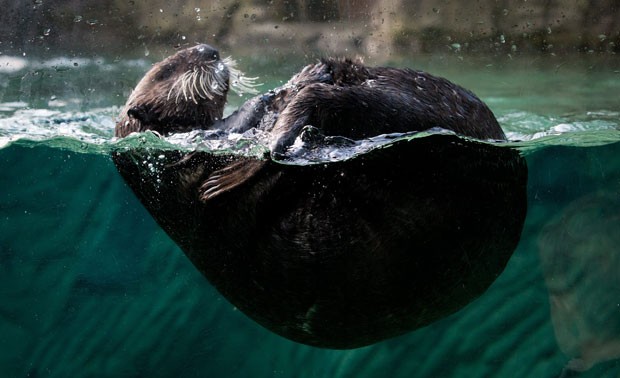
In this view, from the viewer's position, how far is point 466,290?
356 cm

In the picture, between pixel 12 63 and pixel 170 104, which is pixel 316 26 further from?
pixel 12 63

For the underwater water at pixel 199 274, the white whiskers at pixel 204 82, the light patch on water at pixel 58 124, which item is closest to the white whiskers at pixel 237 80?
the white whiskers at pixel 204 82

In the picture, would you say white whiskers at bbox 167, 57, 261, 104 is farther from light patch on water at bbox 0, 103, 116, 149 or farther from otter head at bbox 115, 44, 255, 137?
light patch on water at bbox 0, 103, 116, 149

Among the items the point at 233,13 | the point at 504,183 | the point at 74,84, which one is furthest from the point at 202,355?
the point at 504,183

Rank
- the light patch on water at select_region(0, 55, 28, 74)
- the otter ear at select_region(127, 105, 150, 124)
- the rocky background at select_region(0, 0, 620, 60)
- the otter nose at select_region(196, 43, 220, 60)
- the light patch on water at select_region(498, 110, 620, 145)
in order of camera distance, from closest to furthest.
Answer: the otter ear at select_region(127, 105, 150, 124) → the otter nose at select_region(196, 43, 220, 60) → the rocky background at select_region(0, 0, 620, 60) → the light patch on water at select_region(0, 55, 28, 74) → the light patch on water at select_region(498, 110, 620, 145)

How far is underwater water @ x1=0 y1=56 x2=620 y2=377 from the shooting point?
15.2 ft

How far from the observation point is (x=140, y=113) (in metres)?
3.37

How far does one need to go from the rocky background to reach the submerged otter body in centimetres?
65

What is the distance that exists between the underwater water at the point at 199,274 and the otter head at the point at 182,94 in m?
0.23

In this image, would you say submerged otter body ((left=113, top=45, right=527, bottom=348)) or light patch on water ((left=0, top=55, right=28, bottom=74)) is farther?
light patch on water ((left=0, top=55, right=28, bottom=74))

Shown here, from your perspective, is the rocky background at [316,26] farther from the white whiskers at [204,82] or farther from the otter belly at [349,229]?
the otter belly at [349,229]

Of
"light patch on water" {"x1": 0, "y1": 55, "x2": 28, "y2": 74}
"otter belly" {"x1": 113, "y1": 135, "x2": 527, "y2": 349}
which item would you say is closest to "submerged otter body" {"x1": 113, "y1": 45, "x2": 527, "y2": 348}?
"otter belly" {"x1": 113, "y1": 135, "x2": 527, "y2": 349}

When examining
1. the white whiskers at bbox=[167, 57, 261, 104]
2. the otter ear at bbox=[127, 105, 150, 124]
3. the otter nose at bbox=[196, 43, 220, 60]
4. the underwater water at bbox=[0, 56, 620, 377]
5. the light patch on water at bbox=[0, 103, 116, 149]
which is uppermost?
the otter nose at bbox=[196, 43, 220, 60]

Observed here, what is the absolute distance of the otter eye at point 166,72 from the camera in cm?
354
